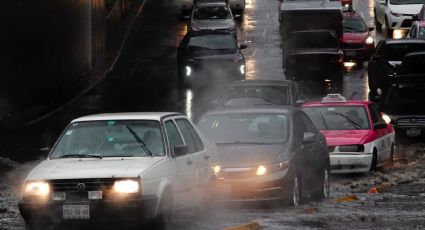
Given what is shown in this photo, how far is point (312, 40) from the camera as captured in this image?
1550 inches

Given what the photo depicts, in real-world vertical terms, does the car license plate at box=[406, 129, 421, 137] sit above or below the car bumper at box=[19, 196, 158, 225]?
below

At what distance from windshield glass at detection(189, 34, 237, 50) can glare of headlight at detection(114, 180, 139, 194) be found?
24940 mm

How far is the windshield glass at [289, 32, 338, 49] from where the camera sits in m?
38.8

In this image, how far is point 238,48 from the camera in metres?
38.1

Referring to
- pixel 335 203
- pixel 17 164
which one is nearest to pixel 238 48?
pixel 17 164

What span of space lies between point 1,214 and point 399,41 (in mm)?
21953

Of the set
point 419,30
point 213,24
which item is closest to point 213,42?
point 419,30

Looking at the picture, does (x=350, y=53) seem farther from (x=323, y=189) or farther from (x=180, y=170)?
(x=180, y=170)

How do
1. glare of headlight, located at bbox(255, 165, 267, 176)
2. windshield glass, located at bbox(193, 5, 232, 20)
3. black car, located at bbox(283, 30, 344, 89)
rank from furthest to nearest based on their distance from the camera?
1. windshield glass, located at bbox(193, 5, 232, 20)
2. black car, located at bbox(283, 30, 344, 89)
3. glare of headlight, located at bbox(255, 165, 267, 176)

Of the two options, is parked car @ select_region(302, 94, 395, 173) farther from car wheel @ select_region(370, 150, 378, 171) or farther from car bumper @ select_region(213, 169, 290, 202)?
car bumper @ select_region(213, 169, 290, 202)

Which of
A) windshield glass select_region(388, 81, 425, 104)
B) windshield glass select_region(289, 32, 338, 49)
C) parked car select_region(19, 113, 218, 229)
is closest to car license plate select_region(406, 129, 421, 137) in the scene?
windshield glass select_region(388, 81, 425, 104)

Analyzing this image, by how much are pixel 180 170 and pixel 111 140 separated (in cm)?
87

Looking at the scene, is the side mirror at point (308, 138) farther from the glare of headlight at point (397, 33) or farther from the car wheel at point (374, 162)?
the glare of headlight at point (397, 33)

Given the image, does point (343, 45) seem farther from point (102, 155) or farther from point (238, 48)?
point (102, 155)
